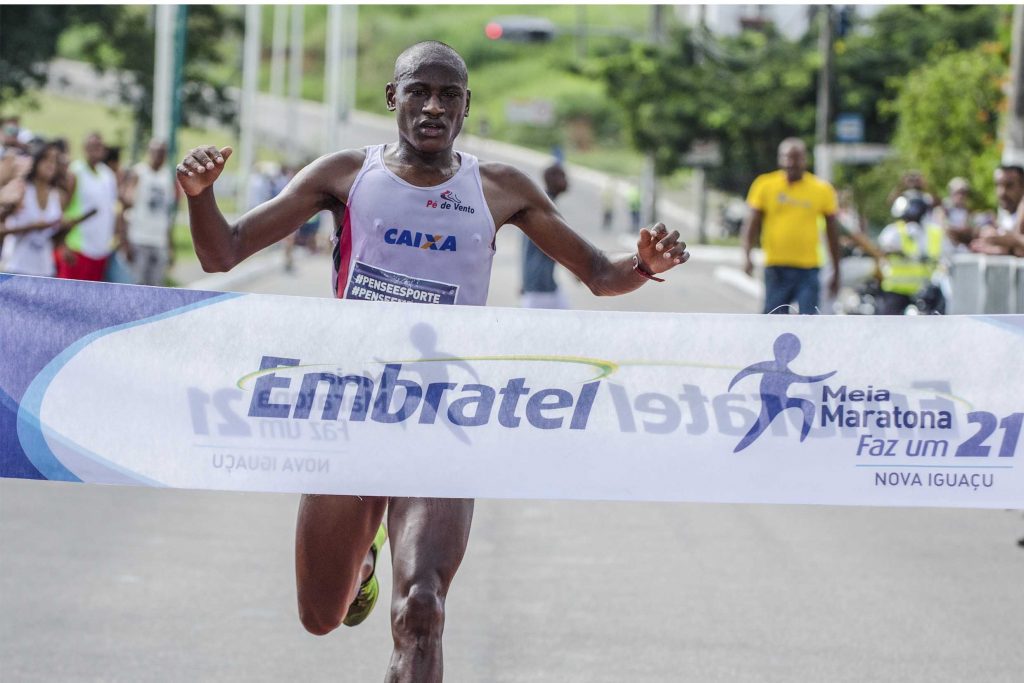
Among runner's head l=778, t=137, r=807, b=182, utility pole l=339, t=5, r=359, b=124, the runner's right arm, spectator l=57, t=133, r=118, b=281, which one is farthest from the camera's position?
utility pole l=339, t=5, r=359, b=124

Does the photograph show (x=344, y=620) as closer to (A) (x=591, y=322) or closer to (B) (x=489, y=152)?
(A) (x=591, y=322)

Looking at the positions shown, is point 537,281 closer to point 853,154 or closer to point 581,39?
point 853,154

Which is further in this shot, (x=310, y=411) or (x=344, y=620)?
(x=344, y=620)

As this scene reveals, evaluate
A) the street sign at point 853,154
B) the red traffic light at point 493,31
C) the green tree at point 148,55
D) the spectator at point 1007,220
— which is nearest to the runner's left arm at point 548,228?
the spectator at point 1007,220

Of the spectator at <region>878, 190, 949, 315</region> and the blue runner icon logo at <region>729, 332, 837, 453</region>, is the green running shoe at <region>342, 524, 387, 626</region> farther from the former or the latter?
the spectator at <region>878, 190, 949, 315</region>

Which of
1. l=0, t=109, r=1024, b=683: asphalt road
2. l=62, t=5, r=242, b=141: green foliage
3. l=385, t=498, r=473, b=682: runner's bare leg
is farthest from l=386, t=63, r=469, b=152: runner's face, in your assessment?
l=62, t=5, r=242, b=141: green foliage

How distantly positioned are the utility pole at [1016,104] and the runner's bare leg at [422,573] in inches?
557

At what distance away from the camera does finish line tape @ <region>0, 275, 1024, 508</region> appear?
486 centimetres

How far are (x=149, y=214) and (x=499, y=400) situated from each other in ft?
42.6

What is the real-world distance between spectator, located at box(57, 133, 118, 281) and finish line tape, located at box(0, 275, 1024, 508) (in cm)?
968

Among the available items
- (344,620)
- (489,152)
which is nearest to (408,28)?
(489,152)

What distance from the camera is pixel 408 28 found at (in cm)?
12619

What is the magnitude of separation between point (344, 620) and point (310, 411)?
1084mm

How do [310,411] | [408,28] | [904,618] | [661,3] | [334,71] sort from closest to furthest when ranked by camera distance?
[310,411], [904,618], [661,3], [334,71], [408,28]
